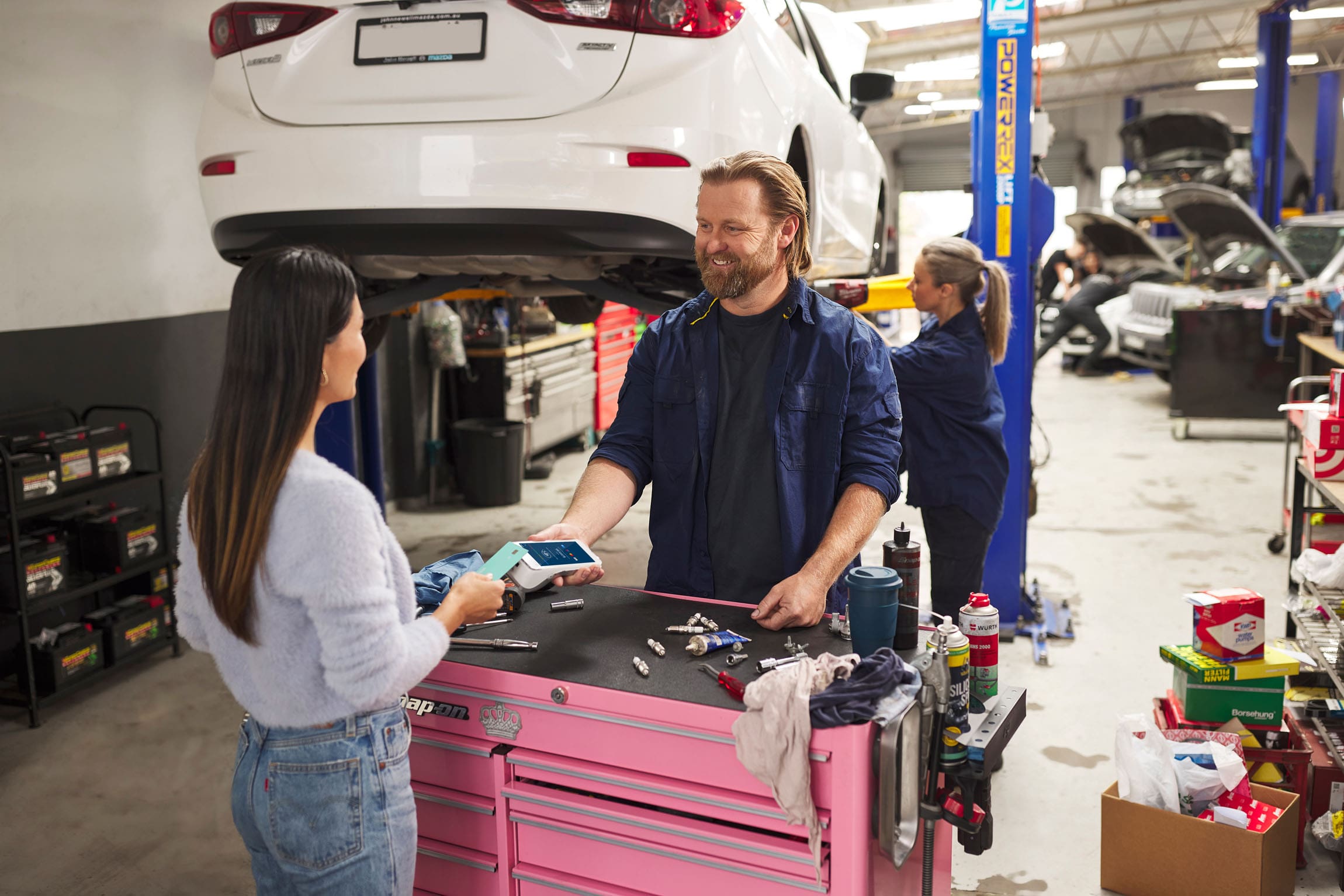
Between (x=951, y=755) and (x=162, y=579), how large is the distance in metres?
3.40

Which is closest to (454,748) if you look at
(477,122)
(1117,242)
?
(477,122)

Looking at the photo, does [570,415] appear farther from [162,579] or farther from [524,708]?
[524,708]

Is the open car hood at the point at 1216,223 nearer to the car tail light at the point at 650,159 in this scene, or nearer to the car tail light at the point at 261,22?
the car tail light at the point at 650,159

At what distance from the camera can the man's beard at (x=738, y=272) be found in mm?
2035

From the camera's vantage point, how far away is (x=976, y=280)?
3.23 metres

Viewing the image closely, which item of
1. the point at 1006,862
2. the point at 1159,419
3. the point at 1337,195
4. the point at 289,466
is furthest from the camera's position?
the point at 1337,195

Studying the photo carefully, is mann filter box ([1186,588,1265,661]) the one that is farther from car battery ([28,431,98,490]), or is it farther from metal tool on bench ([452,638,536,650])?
car battery ([28,431,98,490])

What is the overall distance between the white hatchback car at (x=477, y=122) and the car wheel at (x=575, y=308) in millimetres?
2139

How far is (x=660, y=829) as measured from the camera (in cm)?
150

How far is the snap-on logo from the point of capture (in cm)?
164

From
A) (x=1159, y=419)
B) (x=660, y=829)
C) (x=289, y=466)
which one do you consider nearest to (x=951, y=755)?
(x=660, y=829)

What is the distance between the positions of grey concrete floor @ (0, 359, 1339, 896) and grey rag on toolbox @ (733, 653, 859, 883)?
1.32 metres

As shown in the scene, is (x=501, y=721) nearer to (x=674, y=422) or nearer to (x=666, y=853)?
(x=666, y=853)

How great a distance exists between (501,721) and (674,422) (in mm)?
746
